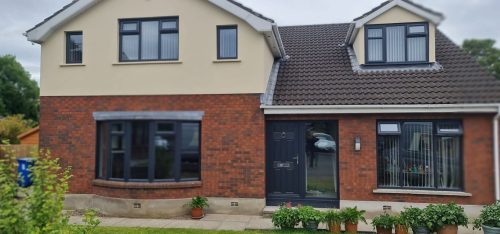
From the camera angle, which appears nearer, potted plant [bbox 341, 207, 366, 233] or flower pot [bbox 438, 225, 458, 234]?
flower pot [bbox 438, 225, 458, 234]

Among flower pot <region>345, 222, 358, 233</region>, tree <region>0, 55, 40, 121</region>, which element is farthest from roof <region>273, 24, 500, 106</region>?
tree <region>0, 55, 40, 121</region>

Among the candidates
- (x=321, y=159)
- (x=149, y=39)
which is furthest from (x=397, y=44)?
(x=149, y=39)

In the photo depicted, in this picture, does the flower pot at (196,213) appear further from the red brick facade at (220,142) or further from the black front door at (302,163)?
the black front door at (302,163)

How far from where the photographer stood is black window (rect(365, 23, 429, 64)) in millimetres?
10414

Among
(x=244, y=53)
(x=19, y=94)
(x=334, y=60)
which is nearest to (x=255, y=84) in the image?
(x=244, y=53)

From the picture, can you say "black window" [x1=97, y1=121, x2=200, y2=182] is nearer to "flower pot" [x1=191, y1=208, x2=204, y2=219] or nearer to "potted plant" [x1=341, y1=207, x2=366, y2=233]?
"flower pot" [x1=191, y1=208, x2=204, y2=219]

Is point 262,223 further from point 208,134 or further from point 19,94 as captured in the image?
point 19,94

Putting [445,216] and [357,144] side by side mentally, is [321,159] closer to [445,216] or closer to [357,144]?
[357,144]

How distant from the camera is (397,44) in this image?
10.7m

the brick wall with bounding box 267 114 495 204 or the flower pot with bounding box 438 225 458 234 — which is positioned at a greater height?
the brick wall with bounding box 267 114 495 204

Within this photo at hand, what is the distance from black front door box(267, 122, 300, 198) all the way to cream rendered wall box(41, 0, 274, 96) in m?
1.42

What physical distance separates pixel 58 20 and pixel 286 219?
902 centimetres

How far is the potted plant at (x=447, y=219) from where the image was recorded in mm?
7750

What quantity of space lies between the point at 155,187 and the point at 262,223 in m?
3.30
